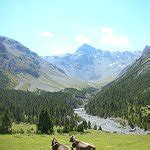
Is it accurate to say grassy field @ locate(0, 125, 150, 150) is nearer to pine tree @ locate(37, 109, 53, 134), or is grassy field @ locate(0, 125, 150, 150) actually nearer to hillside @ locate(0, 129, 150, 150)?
hillside @ locate(0, 129, 150, 150)

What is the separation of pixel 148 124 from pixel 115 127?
620 inches

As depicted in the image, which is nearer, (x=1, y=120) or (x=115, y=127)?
(x=1, y=120)

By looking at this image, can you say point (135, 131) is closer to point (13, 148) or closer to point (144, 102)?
point (144, 102)

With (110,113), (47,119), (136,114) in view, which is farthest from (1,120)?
(110,113)

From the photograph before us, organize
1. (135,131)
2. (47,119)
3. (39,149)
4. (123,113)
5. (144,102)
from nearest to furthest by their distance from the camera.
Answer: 1. (39,149)
2. (47,119)
3. (135,131)
4. (123,113)
5. (144,102)

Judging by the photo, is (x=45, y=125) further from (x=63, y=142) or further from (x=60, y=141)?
(x=63, y=142)

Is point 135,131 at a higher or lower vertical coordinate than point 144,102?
lower

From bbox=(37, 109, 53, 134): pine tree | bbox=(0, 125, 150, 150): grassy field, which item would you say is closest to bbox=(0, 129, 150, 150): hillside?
bbox=(0, 125, 150, 150): grassy field

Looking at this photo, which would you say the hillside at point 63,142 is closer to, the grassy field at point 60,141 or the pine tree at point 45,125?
the grassy field at point 60,141

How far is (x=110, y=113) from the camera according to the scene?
623ft

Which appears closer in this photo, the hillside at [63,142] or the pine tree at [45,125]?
the hillside at [63,142]

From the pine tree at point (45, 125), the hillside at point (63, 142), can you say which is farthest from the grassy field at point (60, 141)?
the pine tree at point (45, 125)

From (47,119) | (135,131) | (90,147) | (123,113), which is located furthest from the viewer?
(123,113)

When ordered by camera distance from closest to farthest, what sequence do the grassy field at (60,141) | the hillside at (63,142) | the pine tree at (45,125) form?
the grassy field at (60,141) < the hillside at (63,142) < the pine tree at (45,125)
